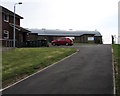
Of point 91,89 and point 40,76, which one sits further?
point 40,76

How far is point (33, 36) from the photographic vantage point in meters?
68.6

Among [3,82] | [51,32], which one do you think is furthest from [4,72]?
[51,32]

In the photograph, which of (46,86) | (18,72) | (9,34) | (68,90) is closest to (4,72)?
(18,72)

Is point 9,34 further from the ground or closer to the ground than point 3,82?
further from the ground

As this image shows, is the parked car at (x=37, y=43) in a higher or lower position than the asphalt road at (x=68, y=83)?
higher

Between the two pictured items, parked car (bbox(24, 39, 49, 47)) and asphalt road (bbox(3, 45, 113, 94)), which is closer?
asphalt road (bbox(3, 45, 113, 94))

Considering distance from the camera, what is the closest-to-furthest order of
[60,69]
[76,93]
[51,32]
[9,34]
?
[76,93] < [60,69] < [9,34] < [51,32]

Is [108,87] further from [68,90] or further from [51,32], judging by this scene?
[51,32]

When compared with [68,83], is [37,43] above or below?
above

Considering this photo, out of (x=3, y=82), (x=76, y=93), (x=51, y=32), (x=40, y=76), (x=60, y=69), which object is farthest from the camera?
(x=51, y=32)

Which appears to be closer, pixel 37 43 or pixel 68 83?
pixel 68 83

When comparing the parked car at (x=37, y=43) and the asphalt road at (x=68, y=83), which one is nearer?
the asphalt road at (x=68, y=83)

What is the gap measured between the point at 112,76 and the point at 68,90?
391 centimetres

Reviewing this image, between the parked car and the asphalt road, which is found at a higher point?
the parked car
